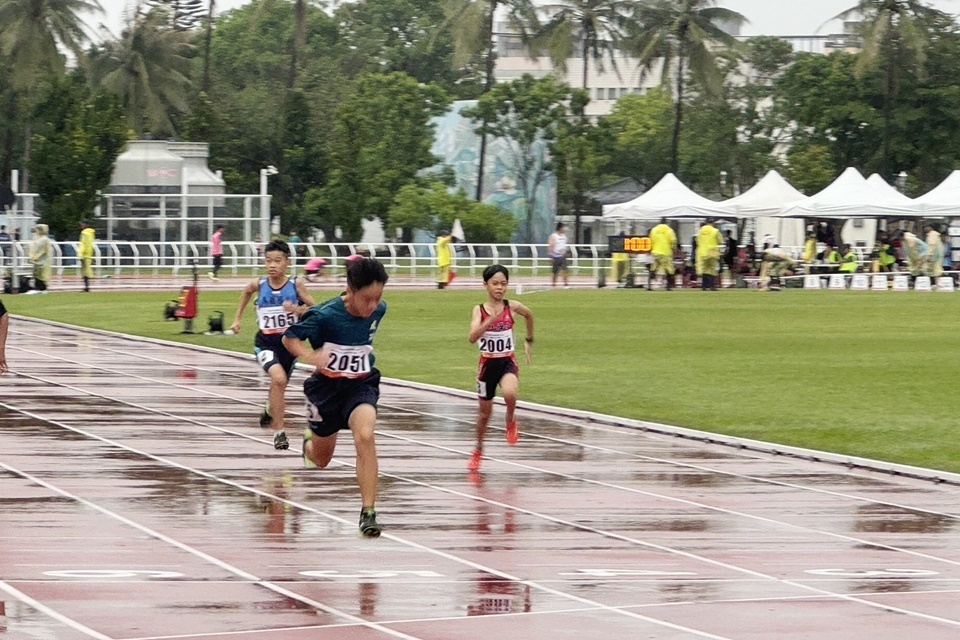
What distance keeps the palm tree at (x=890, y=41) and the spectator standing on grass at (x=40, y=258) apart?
119 ft

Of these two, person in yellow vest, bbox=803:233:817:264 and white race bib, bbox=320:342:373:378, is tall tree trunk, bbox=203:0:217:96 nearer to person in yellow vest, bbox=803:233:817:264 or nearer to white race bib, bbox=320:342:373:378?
person in yellow vest, bbox=803:233:817:264

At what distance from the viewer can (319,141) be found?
79.0 metres

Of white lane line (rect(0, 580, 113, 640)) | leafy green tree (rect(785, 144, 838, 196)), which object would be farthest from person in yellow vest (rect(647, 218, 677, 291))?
white lane line (rect(0, 580, 113, 640))

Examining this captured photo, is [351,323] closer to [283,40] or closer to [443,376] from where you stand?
[443,376]

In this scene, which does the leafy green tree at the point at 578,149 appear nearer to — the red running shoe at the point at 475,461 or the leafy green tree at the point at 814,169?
the leafy green tree at the point at 814,169

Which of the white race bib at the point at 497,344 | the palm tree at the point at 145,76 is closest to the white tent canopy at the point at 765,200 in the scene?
the palm tree at the point at 145,76

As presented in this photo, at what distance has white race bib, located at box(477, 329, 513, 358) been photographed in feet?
48.3

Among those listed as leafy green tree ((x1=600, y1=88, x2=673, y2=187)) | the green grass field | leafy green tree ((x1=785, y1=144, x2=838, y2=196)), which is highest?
leafy green tree ((x1=600, y1=88, x2=673, y2=187))

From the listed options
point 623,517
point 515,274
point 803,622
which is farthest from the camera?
point 515,274

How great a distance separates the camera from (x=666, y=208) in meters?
51.6

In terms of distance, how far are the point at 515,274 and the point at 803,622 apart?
1968 inches

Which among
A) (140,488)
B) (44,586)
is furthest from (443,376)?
(44,586)

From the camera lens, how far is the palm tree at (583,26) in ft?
247

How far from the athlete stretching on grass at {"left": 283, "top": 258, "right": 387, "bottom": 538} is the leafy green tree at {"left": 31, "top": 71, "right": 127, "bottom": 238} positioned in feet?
163
